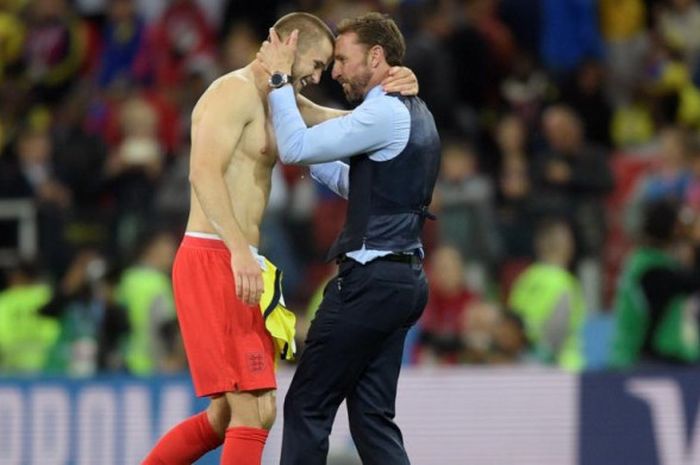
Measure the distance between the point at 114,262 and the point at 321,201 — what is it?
1609 mm

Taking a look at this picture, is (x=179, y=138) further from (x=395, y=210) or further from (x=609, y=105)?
(x=395, y=210)

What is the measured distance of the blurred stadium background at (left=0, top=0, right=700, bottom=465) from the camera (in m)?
9.61

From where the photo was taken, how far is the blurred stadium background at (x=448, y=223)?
31.5ft

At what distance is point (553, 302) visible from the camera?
37.8ft

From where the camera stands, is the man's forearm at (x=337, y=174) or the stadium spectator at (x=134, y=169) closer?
the man's forearm at (x=337, y=174)

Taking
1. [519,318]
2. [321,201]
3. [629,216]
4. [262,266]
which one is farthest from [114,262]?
[262,266]

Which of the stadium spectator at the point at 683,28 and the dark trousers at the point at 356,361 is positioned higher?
the stadium spectator at the point at 683,28

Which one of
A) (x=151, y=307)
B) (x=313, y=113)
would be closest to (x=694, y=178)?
(x=151, y=307)

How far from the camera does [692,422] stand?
31.2 feet

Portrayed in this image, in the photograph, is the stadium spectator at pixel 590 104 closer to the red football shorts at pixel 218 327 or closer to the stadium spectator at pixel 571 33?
the stadium spectator at pixel 571 33

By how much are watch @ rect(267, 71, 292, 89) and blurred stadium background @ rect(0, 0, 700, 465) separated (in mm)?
2741

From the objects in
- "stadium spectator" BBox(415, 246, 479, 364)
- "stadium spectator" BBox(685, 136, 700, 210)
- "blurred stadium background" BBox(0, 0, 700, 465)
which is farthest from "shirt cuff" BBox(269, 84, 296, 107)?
"stadium spectator" BBox(685, 136, 700, 210)

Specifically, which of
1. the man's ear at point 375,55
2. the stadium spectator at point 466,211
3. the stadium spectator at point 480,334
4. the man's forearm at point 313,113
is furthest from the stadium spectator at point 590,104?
the man's ear at point 375,55

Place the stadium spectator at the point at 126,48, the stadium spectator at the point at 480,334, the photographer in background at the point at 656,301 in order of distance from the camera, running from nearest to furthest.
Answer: the photographer in background at the point at 656,301, the stadium spectator at the point at 480,334, the stadium spectator at the point at 126,48
